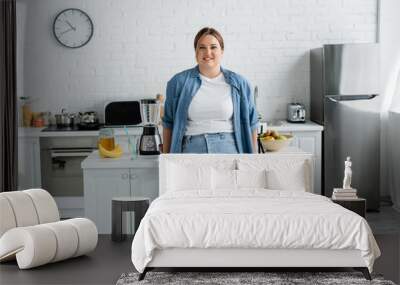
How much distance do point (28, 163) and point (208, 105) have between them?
3083 millimetres

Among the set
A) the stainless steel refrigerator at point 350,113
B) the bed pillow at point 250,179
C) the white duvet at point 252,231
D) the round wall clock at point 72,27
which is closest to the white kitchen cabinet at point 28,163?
the round wall clock at point 72,27

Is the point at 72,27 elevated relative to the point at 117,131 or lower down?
elevated

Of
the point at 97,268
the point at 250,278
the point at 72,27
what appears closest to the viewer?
the point at 250,278

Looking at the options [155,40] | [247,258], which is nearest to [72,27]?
[155,40]

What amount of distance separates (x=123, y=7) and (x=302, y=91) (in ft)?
7.08

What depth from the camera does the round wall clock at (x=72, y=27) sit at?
8555 millimetres

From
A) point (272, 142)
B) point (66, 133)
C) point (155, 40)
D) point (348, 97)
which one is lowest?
point (66, 133)

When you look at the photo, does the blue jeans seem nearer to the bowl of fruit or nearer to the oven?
the bowl of fruit

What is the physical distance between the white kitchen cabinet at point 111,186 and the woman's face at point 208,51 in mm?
957

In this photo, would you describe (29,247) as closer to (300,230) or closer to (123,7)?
(300,230)

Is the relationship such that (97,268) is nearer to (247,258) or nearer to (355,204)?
(247,258)

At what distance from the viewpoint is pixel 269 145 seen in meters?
6.27

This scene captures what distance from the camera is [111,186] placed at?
19.9 feet

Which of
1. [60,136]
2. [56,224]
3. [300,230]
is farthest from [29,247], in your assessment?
[60,136]
